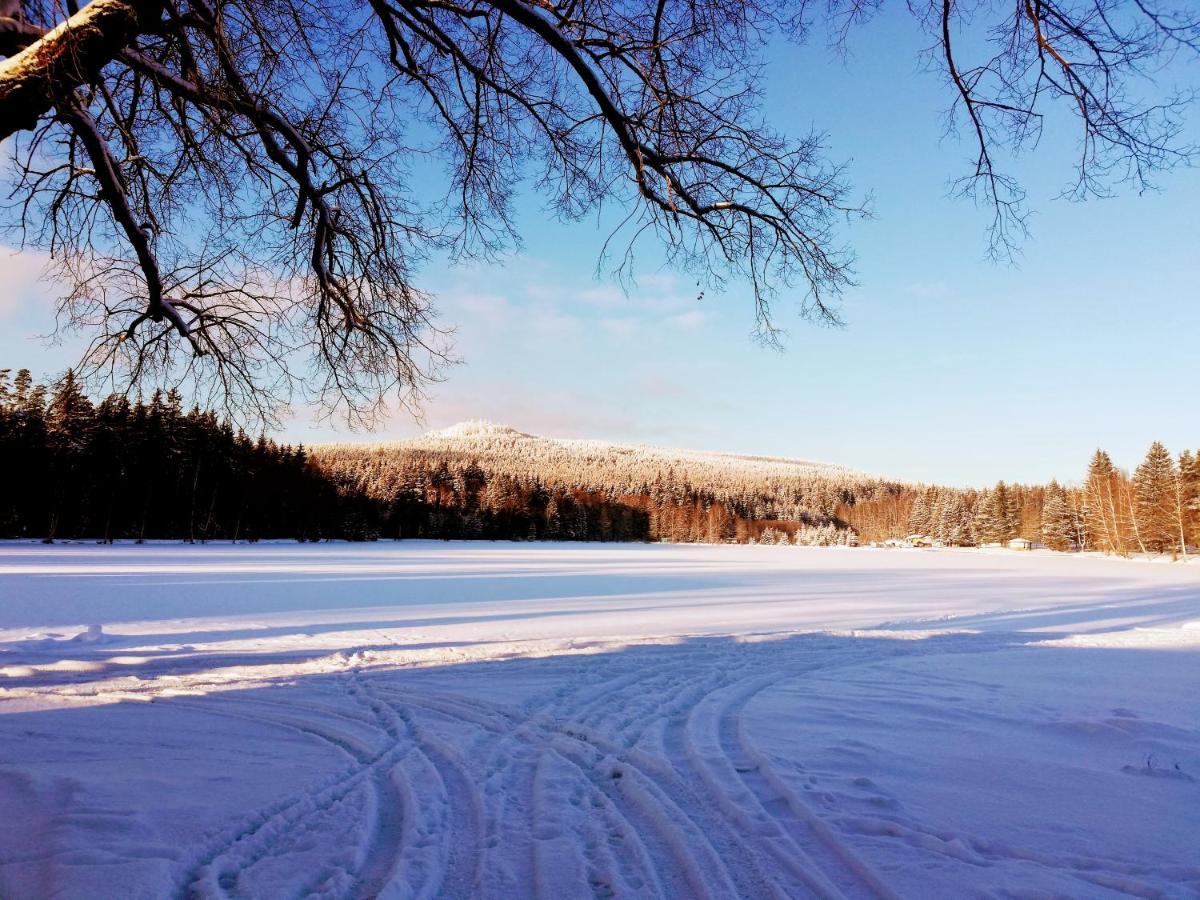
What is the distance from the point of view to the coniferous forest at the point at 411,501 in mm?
35500

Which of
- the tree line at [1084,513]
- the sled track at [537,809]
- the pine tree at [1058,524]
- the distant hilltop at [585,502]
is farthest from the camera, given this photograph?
the distant hilltop at [585,502]

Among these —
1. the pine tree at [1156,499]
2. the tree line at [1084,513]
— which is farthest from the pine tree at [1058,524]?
the pine tree at [1156,499]

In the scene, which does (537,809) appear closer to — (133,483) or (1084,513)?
(133,483)

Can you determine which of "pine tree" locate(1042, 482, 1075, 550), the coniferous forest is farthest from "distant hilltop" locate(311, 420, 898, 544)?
"pine tree" locate(1042, 482, 1075, 550)

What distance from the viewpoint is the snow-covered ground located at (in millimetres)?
2479

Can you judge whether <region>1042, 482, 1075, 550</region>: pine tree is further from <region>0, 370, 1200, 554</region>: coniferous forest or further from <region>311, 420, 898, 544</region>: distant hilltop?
<region>311, 420, 898, 544</region>: distant hilltop

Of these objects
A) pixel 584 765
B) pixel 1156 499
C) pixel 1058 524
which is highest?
pixel 1156 499

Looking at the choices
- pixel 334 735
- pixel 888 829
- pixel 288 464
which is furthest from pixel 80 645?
pixel 288 464

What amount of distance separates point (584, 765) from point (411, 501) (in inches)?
2665

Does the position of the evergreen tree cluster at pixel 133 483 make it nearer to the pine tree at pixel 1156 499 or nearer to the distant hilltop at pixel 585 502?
the distant hilltop at pixel 585 502

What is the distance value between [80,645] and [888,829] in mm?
8635

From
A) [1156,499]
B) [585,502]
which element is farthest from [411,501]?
[1156,499]

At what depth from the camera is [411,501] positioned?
223ft

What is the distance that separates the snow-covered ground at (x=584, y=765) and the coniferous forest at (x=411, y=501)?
2658 mm
